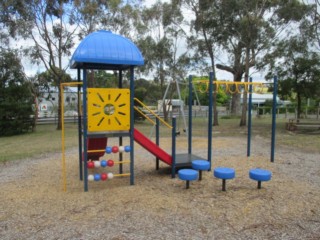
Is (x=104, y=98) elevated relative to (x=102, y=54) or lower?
lower

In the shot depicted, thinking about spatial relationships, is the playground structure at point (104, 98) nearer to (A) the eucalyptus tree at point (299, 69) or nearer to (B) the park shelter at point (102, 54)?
(B) the park shelter at point (102, 54)

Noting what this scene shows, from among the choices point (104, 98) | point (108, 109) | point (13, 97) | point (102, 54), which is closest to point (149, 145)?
point (108, 109)

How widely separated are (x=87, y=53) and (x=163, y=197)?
107 inches

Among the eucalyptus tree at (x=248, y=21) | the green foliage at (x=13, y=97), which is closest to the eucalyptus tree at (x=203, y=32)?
the eucalyptus tree at (x=248, y=21)

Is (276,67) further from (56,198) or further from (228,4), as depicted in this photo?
(56,198)

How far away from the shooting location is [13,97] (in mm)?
17125

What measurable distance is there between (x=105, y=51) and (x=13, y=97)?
574 inches

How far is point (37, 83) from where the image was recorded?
71.8 ft

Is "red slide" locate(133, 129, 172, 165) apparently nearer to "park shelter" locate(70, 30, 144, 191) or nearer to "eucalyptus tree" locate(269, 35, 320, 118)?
"park shelter" locate(70, 30, 144, 191)

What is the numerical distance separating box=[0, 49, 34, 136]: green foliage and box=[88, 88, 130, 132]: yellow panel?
44.9 ft

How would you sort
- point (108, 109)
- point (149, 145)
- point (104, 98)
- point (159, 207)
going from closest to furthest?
point (159, 207) < point (104, 98) < point (108, 109) < point (149, 145)

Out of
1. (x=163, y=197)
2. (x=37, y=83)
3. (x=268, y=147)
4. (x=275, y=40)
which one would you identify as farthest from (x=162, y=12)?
(x=163, y=197)

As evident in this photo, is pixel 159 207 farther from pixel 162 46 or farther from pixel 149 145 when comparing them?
pixel 162 46

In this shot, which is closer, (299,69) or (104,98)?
(104,98)
